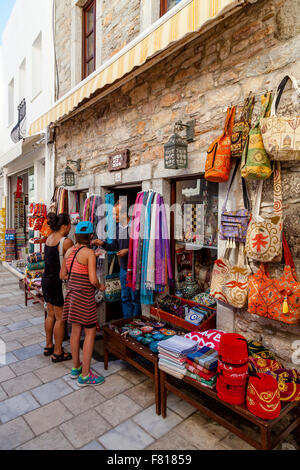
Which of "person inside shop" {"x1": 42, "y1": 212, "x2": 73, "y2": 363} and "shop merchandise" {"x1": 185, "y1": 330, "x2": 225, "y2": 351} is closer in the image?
"shop merchandise" {"x1": 185, "y1": 330, "x2": 225, "y2": 351}

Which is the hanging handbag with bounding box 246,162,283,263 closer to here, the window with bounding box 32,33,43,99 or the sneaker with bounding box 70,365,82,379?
the sneaker with bounding box 70,365,82,379

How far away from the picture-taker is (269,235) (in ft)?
8.39

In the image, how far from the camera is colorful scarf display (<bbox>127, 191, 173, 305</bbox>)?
3854 millimetres

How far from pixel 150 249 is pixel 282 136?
82.3 inches

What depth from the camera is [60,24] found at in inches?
284

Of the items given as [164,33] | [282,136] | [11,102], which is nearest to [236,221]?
[282,136]

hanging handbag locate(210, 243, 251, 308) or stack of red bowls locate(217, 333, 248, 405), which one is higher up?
hanging handbag locate(210, 243, 251, 308)

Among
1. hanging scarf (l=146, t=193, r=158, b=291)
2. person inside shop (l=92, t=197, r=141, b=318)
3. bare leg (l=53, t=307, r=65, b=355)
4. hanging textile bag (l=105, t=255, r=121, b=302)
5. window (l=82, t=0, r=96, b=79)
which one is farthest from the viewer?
window (l=82, t=0, r=96, b=79)

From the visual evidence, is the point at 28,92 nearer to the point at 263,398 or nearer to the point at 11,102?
the point at 11,102

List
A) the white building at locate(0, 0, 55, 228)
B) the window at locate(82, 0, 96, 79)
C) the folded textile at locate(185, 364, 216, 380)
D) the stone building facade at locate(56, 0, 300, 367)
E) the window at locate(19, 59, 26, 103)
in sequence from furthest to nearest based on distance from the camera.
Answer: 1. the window at locate(19, 59, 26, 103)
2. the white building at locate(0, 0, 55, 228)
3. the window at locate(82, 0, 96, 79)
4. the stone building facade at locate(56, 0, 300, 367)
5. the folded textile at locate(185, 364, 216, 380)

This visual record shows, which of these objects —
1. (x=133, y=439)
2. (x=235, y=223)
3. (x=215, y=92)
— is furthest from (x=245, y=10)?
(x=133, y=439)

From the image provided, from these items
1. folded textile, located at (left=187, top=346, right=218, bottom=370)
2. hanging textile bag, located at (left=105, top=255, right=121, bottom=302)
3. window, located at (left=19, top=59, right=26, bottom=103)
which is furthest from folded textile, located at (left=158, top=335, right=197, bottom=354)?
window, located at (left=19, top=59, right=26, bottom=103)

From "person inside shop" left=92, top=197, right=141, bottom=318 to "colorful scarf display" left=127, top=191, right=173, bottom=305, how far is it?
45cm

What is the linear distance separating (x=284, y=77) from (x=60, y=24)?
6883 mm
